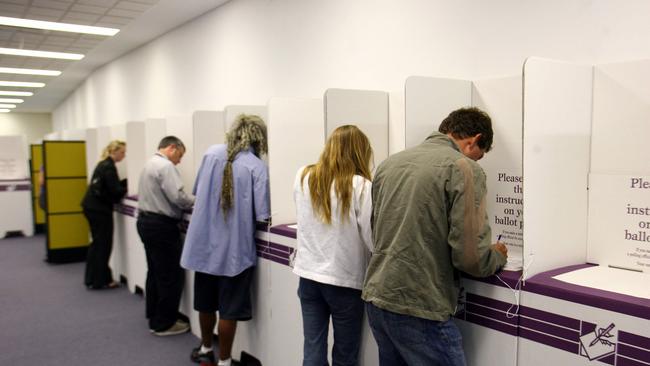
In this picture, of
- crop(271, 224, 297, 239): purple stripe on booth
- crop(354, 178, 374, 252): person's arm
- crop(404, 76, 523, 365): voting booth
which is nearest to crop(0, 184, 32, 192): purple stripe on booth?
crop(271, 224, 297, 239): purple stripe on booth

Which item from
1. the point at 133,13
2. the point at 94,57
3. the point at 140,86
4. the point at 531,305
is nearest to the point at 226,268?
the point at 531,305

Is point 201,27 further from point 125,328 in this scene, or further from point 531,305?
point 531,305

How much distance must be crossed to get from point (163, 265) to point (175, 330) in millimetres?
540

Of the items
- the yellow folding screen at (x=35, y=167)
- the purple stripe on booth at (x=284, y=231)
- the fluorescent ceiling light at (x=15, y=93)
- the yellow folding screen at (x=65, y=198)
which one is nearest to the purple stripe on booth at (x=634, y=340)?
the purple stripe on booth at (x=284, y=231)

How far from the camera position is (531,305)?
1.55 meters

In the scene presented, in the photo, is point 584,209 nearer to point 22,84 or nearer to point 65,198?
point 65,198

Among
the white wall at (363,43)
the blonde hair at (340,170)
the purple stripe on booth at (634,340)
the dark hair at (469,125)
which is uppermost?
the white wall at (363,43)

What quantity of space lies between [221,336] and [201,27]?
132 inches

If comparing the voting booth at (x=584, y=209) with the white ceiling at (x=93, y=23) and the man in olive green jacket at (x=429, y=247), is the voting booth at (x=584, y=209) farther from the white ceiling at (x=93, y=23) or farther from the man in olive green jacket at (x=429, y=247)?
the white ceiling at (x=93, y=23)

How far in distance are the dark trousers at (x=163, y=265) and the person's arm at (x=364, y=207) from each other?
1945mm

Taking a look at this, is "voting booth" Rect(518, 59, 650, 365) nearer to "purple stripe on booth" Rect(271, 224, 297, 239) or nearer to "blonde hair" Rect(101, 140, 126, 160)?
"purple stripe on booth" Rect(271, 224, 297, 239)

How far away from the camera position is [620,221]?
172 centimetres

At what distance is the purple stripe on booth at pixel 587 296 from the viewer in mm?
1316

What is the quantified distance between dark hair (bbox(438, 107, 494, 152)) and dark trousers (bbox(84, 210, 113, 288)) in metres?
4.02
